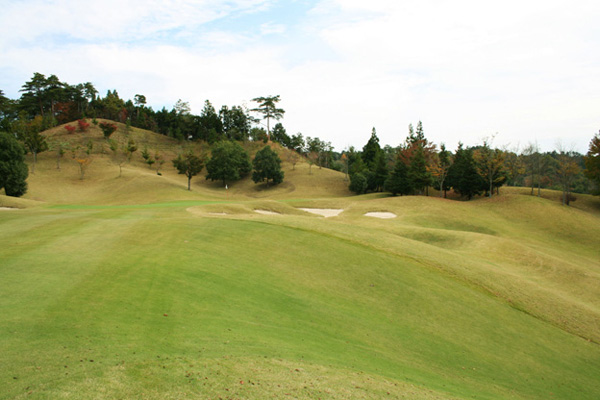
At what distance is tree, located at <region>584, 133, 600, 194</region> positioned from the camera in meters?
56.3

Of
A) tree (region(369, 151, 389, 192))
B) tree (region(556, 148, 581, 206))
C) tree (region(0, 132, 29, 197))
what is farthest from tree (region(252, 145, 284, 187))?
tree (region(556, 148, 581, 206))

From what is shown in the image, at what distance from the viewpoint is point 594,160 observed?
56781mm

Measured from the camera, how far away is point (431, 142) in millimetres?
75438

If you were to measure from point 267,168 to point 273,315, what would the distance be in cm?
7260

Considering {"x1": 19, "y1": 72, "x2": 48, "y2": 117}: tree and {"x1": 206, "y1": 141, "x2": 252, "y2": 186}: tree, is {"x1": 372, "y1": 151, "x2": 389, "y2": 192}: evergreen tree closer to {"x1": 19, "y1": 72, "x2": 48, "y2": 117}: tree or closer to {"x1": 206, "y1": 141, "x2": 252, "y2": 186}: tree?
{"x1": 206, "y1": 141, "x2": 252, "y2": 186}: tree

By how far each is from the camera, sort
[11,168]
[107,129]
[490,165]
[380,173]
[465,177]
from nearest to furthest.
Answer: [11,168] < [490,165] < [465,177] < [380,173] < [107,129]

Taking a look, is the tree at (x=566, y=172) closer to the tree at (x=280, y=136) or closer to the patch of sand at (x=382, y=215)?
the patch of sand at (x=382, y=215)

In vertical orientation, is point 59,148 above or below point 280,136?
below

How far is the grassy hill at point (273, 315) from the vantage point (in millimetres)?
7719

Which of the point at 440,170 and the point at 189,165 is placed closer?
the point at 440,170

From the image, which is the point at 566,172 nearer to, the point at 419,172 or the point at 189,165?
the point at 419,172

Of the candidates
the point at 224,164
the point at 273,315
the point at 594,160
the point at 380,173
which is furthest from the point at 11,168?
the point at 594,160

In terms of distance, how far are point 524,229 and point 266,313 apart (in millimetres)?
41873

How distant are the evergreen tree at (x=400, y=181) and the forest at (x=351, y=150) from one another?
7.1 inches
